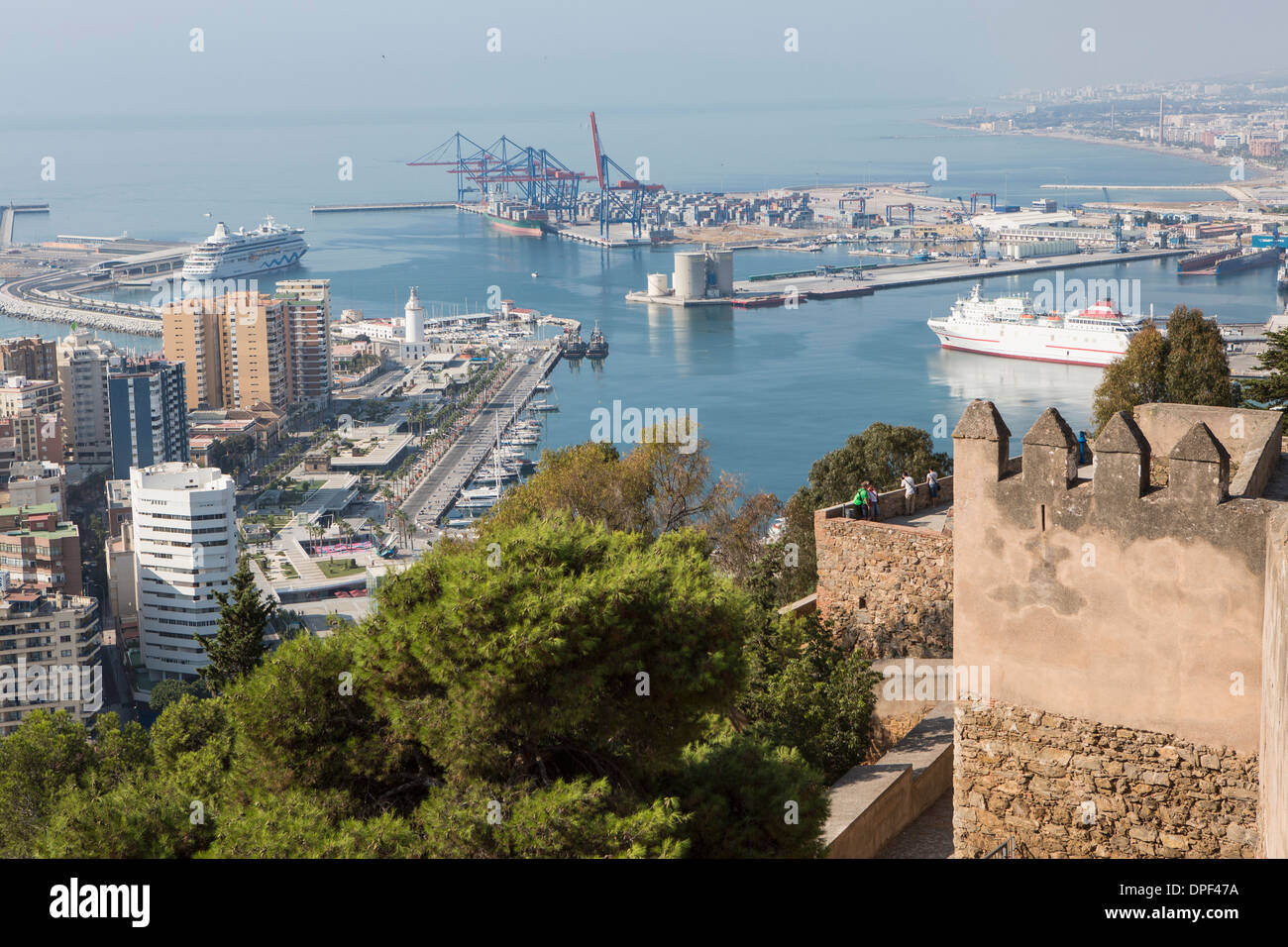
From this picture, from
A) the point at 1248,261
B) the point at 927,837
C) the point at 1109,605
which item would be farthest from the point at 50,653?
the point at 1248,261

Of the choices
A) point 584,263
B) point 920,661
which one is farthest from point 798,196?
point 920,661

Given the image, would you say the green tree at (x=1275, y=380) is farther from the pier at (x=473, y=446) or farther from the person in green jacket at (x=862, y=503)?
the pier at (x=473, y=446)

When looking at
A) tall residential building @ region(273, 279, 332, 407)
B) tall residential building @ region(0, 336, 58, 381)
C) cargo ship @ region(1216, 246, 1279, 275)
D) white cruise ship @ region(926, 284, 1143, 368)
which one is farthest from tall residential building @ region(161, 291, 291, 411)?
cargo ship @ region(1216, 246, 1279, 275)

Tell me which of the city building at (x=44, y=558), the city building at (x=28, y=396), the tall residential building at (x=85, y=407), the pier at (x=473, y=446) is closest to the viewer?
the city building at (x=44, y=558)

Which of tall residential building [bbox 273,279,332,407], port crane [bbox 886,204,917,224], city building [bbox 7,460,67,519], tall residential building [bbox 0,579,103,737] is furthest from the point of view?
port crane [bbox 886,204,917,224]

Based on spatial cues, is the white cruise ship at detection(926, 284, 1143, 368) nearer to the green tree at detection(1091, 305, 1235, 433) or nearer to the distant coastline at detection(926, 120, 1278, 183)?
the green tree at detection(1091, 305, 1235, 433)

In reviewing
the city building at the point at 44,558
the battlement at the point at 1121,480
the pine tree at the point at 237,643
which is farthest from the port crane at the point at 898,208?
the battlement at the point at 1121,480

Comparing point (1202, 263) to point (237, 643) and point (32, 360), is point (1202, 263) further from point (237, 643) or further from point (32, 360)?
point (237, 643)
